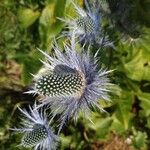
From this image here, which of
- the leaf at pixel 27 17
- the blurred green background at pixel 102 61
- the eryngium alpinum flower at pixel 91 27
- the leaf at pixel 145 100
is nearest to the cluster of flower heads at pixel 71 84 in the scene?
the eryngium alpinum flower at pixel 91 27

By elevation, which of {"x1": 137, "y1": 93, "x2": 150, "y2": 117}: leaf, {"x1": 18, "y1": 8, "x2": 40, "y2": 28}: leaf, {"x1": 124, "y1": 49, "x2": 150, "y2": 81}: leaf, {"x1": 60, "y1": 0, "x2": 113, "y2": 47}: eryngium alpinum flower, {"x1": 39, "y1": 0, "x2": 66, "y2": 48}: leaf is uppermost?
{"x1": 18, "y1": 8, "x2": 40, "y2": 28}: leaf

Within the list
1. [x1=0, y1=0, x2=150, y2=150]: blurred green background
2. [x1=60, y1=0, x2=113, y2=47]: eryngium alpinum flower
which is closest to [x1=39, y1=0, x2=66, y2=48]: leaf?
[x1=0, y1=0, x2=150, y2=150]: blurred green background

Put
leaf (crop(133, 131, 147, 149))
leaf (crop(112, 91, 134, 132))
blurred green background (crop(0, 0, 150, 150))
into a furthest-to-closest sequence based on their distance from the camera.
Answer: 1. leaf (crop(133, 131, 147, 149))
2. leaf (crop(112, 91, 134, 132))
3. blurred green background (crop(0, 0, 150, 150))

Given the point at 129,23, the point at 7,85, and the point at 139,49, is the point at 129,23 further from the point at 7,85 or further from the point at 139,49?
the point at 7,85

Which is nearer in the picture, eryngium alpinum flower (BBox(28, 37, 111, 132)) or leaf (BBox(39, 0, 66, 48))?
eryngium alpinum flower (BBox(28, 37, 111, 132))

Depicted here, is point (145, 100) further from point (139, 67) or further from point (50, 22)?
point (50, 22)

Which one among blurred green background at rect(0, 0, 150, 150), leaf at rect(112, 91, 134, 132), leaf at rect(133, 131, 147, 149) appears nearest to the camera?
blurred green background at rect(0, 0, 150, 150)

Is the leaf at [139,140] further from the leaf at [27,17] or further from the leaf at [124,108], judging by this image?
the leaf at [27,17]

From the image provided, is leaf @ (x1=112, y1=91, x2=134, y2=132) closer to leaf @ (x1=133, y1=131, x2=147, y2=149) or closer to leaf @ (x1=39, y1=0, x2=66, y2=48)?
leaf @ (x1=133, y1=131, x2=147, y2=149)
